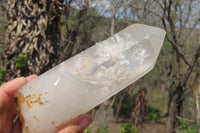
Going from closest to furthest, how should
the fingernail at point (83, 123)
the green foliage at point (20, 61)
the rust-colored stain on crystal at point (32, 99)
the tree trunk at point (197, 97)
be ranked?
the rust-colored stain on crystal at point (32, 99)
the fingernail at point (83, 123)
the green foliage at point (20, 61)
the tree trunk at point (197, 97)

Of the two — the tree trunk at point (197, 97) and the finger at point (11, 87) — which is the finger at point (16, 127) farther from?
the tree trunk at point (197, 97)

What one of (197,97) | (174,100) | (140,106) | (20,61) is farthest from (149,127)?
(20,61)

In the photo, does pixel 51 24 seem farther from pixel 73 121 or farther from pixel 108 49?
pixel 73 121

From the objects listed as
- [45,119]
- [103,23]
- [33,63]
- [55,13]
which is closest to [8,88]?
[45,119]

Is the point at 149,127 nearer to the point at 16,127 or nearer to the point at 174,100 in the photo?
the point at 174,100

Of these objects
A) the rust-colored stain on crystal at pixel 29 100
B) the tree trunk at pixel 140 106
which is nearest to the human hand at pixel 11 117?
the rust-colored stain on crystal at pixel 29 100

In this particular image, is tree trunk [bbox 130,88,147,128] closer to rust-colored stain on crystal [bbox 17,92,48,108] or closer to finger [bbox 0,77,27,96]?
finger [bbox 0,77,27,96]
